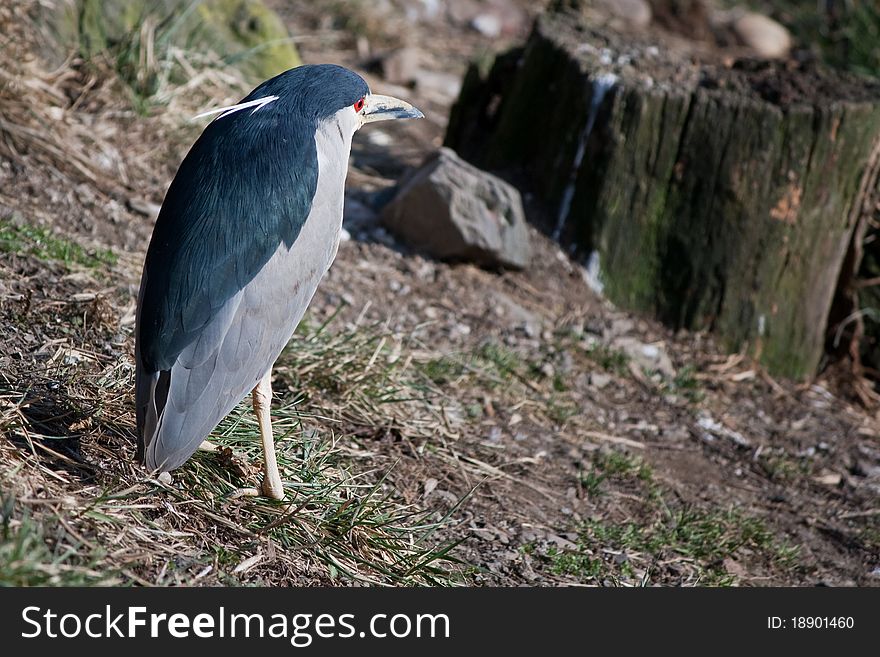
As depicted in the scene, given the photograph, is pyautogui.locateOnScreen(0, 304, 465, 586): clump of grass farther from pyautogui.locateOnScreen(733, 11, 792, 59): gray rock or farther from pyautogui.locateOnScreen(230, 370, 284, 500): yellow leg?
pyautogui.locateOnScreen(733, 11, 792, 59): gray rock

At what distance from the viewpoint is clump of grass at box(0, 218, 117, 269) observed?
4.11 m

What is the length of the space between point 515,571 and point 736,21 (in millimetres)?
7730

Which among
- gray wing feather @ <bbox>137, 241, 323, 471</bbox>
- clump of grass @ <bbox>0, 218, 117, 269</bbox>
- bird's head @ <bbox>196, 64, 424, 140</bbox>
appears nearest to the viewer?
gray wing feather @ <bbox>137, 241, 323, 471</bbox>

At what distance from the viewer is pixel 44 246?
13.8ft

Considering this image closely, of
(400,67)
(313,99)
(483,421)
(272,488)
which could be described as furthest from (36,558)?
(400,67)

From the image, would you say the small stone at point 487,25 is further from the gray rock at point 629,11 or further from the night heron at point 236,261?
the night heron at point 236,261

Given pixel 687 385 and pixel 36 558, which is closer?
pixel 36 558

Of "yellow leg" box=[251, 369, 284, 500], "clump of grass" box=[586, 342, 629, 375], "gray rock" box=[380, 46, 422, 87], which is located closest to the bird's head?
"yellow leg" box=[251, 369, 284, 500]

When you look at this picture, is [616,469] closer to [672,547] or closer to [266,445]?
[672,547]

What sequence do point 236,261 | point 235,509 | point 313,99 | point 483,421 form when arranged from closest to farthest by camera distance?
point 236,261 → point 235,509 → point 313,99 → point 483,421

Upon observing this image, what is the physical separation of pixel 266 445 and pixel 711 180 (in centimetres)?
295

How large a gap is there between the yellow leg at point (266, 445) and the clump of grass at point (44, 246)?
135 centimetres

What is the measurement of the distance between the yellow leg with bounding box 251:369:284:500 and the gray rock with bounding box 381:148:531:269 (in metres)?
2.11

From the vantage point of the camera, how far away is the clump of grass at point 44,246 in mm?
4113
